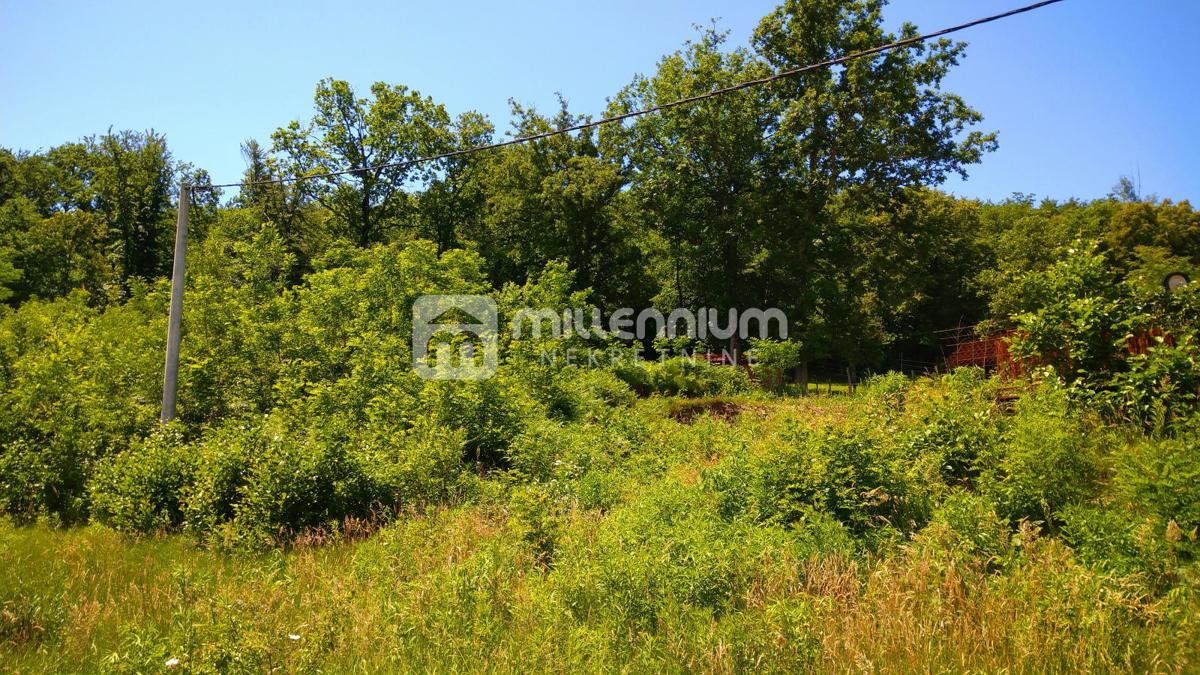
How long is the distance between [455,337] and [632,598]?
881 centimetres

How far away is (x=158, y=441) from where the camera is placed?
841cm

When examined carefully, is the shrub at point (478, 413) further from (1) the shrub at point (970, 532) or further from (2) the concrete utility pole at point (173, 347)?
(1) the shrub at point (970, 532)

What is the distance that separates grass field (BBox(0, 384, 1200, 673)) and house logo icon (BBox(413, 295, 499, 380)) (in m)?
4.91

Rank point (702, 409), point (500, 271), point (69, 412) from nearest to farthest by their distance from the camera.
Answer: point (69, 412) → point (702, 409) → point (500, 271)

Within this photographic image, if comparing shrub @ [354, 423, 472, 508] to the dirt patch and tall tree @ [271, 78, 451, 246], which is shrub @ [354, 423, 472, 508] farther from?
tall tree @ [271, 78, 451, 246]

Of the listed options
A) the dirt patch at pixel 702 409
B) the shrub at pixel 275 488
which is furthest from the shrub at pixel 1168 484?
the dirt patch at pixel 702 409

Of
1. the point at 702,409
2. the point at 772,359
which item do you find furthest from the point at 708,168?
the point at 702,409

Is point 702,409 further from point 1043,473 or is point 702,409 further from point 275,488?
point 275,488

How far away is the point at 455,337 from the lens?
12562 mm

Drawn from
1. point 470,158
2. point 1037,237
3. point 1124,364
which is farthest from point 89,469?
point 1037,237

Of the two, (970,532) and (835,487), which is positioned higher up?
(835,487)

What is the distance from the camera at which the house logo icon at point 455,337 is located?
11.4m

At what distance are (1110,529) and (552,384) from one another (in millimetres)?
9099

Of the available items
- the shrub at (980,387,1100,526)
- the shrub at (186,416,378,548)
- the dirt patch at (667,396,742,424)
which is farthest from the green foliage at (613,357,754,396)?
the shrub at (980,387,1100,526)
